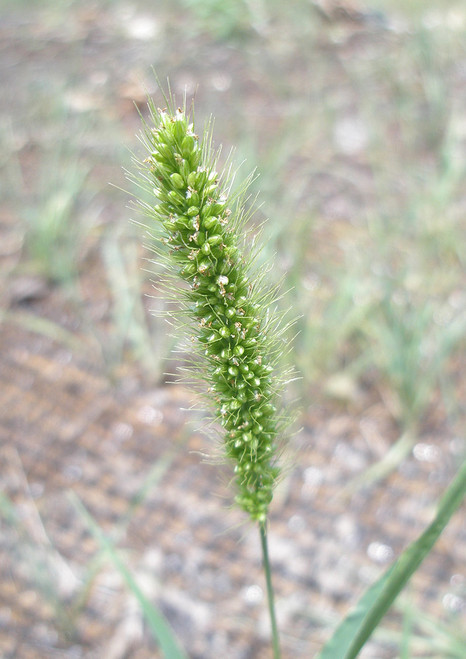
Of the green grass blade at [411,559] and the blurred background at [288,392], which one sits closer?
the green grass blade at [411,559]

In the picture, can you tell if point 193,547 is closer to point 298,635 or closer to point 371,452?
point 298,635

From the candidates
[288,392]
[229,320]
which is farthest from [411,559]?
[288,392]

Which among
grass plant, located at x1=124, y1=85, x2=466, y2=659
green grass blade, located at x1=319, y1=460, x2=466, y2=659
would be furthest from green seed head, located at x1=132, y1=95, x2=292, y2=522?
green grass blade, located at x1=319, y1=460, x2=466, y2=659

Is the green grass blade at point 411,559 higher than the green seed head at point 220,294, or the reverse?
the green seed head at point 220,294

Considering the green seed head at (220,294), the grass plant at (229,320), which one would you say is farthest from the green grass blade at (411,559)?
the green seed head at (220,294)

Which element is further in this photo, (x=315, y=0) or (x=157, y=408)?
(x=315, y=0)

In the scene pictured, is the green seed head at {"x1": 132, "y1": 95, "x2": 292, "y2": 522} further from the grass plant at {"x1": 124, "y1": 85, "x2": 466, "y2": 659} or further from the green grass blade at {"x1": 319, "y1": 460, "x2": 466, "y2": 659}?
the green grass blade at {"x1": 319, "y1": 460, "x2": 466, "y2": 659}

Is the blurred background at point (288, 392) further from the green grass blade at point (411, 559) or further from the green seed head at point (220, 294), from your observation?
the green grass blade at point (411, 559)

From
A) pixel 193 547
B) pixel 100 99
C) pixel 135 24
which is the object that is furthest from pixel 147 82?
pixel 193 547
